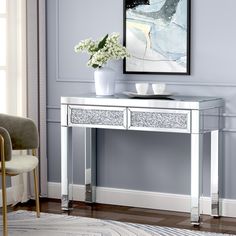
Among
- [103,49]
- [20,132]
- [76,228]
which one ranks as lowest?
[76,228]

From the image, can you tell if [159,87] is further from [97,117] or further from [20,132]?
[20,132]

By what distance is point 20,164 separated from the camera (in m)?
4.70

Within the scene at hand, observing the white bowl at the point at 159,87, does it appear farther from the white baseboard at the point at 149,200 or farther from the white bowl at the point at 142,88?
the white baseboard at the point at 149,200

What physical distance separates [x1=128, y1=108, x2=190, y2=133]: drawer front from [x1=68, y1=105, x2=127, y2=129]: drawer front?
8 cm

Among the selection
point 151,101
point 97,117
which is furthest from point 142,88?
point 97,117

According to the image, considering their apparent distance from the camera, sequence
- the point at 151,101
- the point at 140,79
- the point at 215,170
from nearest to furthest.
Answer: the point at 151,101, the point at 215,170, the point at 140,79

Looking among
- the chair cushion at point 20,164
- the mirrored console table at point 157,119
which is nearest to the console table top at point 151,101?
the mirrored console table at point 157,119

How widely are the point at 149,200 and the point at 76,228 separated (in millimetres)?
874

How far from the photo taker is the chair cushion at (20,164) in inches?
180

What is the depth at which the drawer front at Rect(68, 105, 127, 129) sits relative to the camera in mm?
5082

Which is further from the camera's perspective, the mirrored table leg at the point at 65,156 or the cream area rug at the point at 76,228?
the mirrored table leg at the point at 65,156

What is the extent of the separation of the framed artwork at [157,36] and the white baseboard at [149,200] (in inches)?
37.1

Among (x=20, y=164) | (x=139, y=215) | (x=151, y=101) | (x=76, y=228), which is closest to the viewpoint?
(x=20, y=164)

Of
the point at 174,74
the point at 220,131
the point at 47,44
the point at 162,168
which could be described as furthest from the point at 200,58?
the point at 47,44
